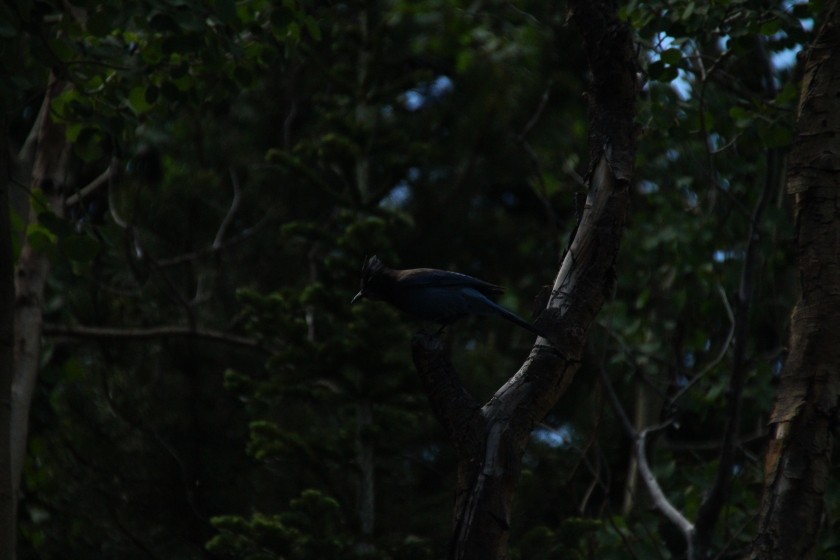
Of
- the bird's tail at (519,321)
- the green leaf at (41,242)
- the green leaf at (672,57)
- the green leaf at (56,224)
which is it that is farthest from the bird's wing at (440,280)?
the green leaf at (41,242)

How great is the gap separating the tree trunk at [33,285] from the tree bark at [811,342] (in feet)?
13.4

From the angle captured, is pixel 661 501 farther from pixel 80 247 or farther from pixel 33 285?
pixel 33 285

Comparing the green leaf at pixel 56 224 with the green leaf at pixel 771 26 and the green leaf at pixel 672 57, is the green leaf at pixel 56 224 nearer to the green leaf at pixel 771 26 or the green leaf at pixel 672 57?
the green leaf at pixel 672 57

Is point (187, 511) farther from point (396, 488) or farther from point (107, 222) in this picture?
point (107, 222)

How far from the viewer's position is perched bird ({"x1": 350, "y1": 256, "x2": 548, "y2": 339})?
600 cm

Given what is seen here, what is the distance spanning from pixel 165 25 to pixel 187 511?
4358 mm

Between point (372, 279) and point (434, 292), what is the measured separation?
0.39m

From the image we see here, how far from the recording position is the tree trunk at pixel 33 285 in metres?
7.11

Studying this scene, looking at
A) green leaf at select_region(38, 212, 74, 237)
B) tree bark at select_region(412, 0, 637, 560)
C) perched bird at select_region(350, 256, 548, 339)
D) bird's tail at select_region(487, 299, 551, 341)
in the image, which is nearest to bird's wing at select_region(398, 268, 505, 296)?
perched bird at select_region(350, 256, 548, 339)

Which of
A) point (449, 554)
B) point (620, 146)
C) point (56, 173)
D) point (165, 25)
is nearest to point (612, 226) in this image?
point (620, 146)

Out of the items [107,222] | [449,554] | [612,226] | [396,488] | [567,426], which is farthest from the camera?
[567,426]

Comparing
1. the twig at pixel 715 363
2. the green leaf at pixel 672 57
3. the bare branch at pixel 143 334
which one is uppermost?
the green leaf at pixel 672 57

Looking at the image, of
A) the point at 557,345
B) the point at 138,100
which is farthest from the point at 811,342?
the point at 138,100

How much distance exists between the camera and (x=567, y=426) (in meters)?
10.6
